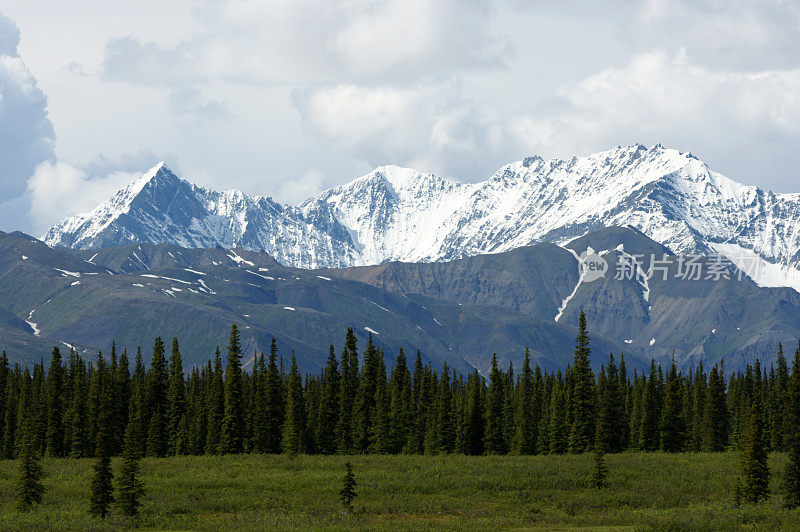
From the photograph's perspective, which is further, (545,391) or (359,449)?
(545,391)

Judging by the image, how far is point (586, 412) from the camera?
11319cm

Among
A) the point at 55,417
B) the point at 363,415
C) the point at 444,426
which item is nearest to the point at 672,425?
the point at 444,426

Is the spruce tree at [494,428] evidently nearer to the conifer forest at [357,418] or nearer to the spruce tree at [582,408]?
the conifer forest at [357,418]

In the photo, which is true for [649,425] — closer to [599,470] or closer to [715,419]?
[715,419]

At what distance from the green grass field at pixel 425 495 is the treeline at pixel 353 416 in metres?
14.5

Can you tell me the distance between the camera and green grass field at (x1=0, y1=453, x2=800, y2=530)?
223 feet

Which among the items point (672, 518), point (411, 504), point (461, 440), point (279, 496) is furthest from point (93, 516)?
point (461, 440)

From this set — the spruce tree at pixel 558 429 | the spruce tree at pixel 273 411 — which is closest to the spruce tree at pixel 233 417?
the spruce tree at pixel 273 411

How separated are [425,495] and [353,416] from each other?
1907 inches

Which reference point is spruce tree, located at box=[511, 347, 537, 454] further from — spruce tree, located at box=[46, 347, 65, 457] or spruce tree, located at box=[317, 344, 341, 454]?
spruce tree, located at box=[46, 347, 65, 457]

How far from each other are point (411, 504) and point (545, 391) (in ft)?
264

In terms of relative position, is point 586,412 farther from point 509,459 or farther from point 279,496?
point 279,496

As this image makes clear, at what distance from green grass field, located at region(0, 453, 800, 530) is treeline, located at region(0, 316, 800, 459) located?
14.5m

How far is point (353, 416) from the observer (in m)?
130
